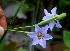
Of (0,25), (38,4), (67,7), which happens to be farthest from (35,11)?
(0,25)

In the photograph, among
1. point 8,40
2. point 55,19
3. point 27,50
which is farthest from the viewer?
point 8,40

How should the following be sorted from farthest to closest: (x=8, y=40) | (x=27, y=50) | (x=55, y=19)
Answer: (x=8, y=40), (x=27, y=50), (x=55, y=19)

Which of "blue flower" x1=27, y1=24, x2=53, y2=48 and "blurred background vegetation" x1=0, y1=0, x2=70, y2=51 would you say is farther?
"blurred background vegetation" x1=0, y1=0, x2=70, y2=51

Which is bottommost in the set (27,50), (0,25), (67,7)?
(27,50)

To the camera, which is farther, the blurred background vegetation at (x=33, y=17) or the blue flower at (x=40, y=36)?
the blurred background vegetation at (x=33, y=17)

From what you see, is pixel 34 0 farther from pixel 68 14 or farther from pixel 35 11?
pixel 68 14

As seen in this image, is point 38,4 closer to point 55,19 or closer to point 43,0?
point 43,0

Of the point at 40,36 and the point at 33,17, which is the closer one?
the point at 40,36

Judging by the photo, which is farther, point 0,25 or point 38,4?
point 38,4

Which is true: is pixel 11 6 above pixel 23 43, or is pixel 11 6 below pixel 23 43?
above
